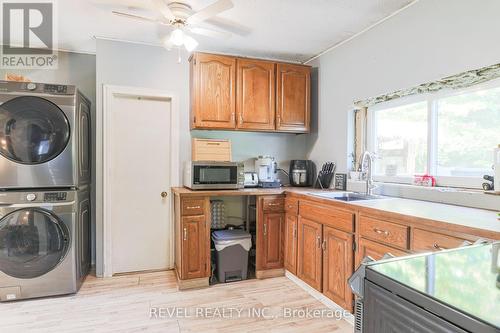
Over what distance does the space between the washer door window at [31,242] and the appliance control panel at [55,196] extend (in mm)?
113

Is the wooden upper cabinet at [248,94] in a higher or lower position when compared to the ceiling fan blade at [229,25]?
lower

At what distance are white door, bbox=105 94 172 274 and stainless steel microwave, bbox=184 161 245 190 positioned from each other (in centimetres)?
48

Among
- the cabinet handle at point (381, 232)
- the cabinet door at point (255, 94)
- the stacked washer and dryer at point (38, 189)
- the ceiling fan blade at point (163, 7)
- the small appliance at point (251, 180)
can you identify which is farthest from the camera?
the small appliance at point (251, 180)

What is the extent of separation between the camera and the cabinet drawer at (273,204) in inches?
119

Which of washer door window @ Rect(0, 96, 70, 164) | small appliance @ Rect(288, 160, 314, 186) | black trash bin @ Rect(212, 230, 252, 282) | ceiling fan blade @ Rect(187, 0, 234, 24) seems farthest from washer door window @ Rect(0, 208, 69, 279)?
small appliance @ Rect(288, 160, 314, 186)

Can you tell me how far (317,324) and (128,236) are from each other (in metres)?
2.10

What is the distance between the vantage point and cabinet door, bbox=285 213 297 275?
2.86m

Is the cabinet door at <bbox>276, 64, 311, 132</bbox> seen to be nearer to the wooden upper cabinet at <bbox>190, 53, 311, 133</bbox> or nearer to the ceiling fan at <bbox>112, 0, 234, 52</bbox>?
the wooden upper cabinet at <bbox>190, 53, 311, 133</bbox>

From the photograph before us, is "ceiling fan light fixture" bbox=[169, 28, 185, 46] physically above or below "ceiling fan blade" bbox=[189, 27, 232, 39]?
below

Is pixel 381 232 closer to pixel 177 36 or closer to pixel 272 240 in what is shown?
pixel 272 240

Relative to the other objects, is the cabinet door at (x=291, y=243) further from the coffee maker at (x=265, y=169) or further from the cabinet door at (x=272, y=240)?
the coffee maker at (x=265, y=169)

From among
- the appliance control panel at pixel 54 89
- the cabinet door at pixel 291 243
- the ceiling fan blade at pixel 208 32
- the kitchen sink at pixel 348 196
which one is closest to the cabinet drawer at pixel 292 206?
the cabinet door at pixel 291 243

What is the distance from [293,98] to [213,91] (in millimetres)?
940

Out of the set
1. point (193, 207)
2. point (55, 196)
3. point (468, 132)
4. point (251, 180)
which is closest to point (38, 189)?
point (55, 196)
